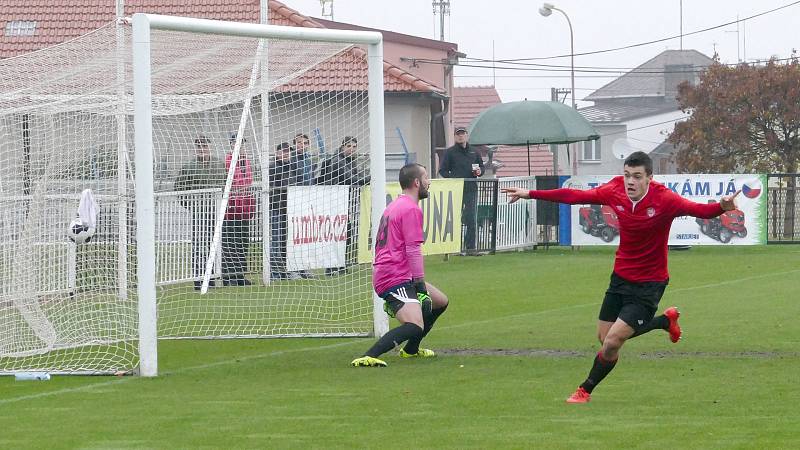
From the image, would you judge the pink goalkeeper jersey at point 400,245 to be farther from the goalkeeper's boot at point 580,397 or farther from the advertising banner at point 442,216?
the advertising banner at point 442,216

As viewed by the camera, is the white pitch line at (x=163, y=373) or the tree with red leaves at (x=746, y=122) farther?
the tree with red leaves at (x=746, y=122)

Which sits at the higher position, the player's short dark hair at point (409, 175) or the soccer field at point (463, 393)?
the player's short dark hair at point (409, 175)

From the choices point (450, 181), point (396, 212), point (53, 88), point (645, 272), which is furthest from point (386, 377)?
point (450, 181)

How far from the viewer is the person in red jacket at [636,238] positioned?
31.0ft

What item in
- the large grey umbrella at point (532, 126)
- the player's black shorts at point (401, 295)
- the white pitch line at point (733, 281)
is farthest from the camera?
the large grey umbrella at point (532, 126)

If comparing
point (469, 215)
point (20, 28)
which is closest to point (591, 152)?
point (20, 28)

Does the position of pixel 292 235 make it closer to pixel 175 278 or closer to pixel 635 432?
pixel 175 278

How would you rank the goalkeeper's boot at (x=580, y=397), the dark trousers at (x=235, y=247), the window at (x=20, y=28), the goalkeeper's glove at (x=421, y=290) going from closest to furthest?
the goalkeeper's boot at (x=580, y=397)
the goalkeeper's glove at (x=421, y=290)
the dark trousers at (x=235, y=247)
the window at (x=20, y=28)

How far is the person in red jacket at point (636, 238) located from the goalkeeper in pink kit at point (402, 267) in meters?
1.84

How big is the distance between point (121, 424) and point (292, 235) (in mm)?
8493

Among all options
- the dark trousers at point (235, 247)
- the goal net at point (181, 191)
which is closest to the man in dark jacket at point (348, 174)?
the goal net at point (181, 191)

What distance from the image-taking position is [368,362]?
452 inches

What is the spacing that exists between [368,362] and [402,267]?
Answer: 2.74ft

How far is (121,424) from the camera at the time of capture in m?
8.84
